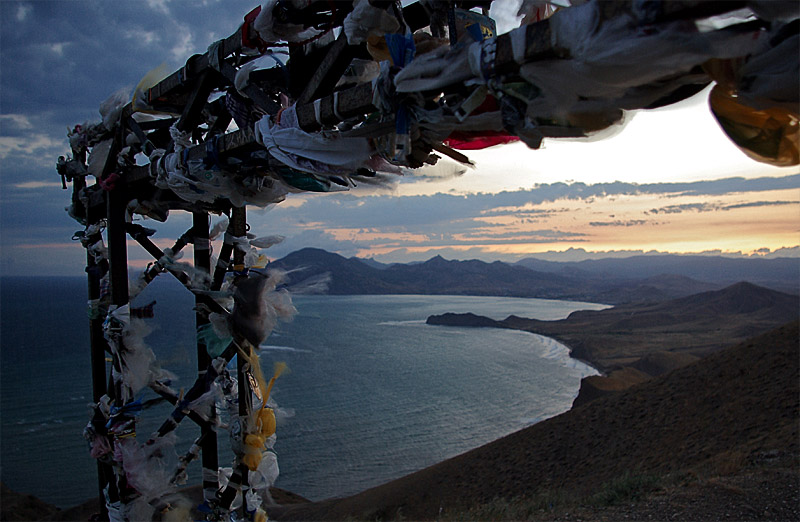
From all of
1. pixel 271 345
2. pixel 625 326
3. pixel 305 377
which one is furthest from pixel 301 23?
pixel 625 326

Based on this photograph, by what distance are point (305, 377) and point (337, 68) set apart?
147 feet

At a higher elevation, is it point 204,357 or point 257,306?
point 257,306

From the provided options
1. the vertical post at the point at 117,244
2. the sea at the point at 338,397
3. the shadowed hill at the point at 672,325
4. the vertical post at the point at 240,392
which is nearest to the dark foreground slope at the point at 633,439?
the sea at the point at 338,397

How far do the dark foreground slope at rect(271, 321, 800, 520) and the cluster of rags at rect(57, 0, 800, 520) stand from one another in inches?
397

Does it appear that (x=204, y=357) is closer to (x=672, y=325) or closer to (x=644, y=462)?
(x=644, y=462)

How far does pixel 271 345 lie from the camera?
62406 mm

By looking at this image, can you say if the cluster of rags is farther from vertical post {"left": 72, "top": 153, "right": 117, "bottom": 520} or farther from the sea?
the sea

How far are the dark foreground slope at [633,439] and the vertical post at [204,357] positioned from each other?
9843 millimetres

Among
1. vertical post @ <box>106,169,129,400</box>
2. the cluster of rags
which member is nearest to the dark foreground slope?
the cluster of rags

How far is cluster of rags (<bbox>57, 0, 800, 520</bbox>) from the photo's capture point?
1.34 meters

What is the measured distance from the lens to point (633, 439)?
15344mm

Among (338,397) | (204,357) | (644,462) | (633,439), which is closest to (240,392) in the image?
(204,357)

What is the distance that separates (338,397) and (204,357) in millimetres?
A: 35682

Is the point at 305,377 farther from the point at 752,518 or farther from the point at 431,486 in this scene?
the point at 752,518
